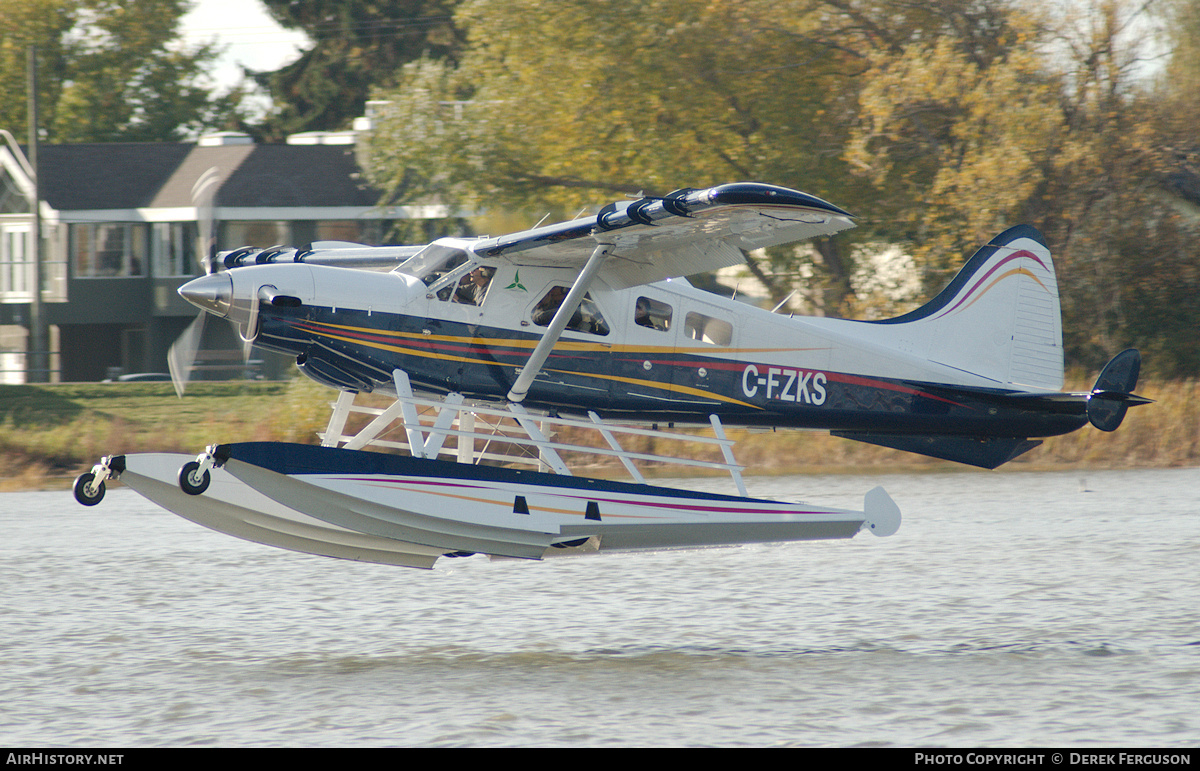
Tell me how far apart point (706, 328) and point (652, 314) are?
549 millimetres

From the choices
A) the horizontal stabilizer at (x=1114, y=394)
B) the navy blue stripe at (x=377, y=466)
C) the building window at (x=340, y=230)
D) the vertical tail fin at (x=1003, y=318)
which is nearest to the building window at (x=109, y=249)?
the building window at (x=340, y=230)

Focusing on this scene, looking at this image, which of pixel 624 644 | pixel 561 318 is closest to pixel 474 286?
pixel 561 318

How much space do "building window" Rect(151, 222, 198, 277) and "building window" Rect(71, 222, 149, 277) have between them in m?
0.54

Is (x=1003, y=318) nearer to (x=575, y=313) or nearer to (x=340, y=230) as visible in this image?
(x=575, y=313)

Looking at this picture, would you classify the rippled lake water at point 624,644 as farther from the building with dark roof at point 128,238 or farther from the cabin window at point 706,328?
the building with dark roof at point 128,238

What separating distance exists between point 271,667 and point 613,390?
385cm

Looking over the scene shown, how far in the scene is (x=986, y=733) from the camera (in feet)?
28.2

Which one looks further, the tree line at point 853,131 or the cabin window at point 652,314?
the tree line at point 853,131

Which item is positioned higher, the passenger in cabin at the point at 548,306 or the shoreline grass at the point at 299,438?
the passenger in cabin at the point at 548,306

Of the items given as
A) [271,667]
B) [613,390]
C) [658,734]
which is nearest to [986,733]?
[658,734]

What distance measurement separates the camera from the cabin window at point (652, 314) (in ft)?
37.1

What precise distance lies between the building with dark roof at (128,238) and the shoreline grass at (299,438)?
1233 cm

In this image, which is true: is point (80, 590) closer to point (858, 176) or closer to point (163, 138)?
point (858, 176)

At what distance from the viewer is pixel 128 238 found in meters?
39.7
